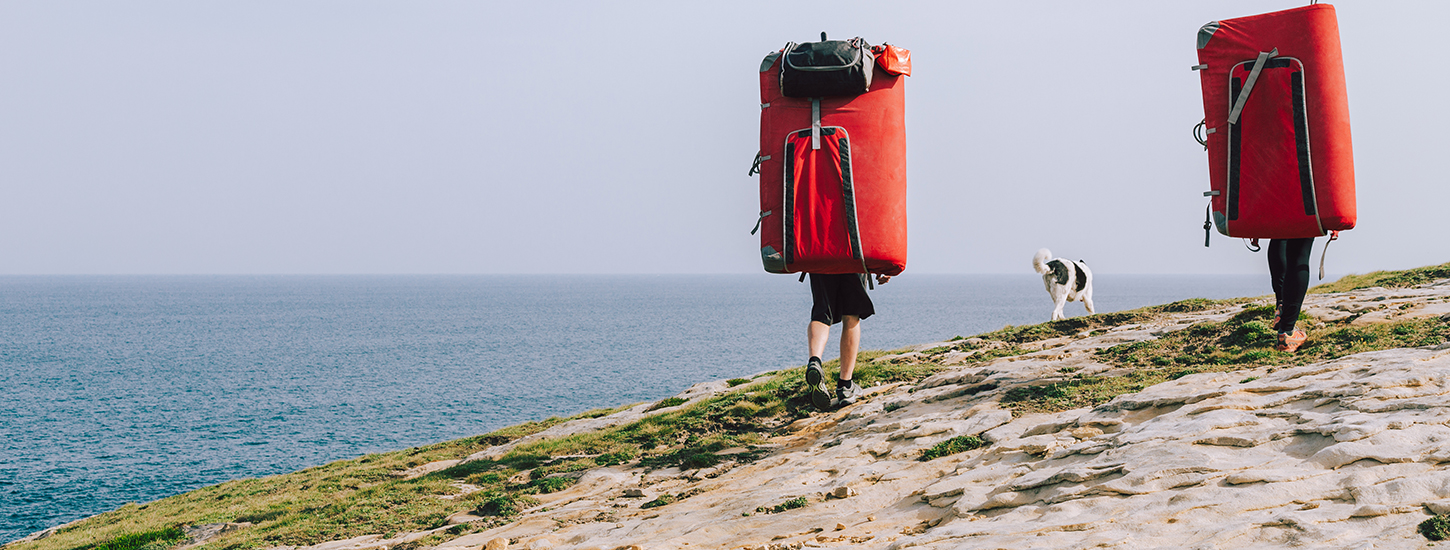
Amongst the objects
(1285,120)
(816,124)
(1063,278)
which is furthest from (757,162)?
(1063,278)

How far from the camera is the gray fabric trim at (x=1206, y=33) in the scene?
27.3ft

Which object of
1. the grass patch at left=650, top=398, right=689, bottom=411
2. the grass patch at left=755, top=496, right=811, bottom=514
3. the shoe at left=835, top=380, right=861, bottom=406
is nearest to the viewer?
the grass patch at left=755, top=496, right=811, bottom=514

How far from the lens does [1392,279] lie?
542 inches

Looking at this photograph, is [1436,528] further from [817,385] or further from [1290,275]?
[817,385]

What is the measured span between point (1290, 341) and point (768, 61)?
18.5 feet

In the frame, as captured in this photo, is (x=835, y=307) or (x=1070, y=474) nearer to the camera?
(x=1070, y=474)

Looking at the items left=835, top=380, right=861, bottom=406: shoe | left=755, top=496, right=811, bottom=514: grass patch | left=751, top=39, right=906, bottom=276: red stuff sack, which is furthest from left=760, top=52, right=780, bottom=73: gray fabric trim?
left=755, top=496, right=811, bottom=514: grass patch

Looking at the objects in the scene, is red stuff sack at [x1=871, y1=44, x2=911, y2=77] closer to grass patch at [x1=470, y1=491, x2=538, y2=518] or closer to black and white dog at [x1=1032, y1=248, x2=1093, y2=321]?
grass patch at [x1=470, y1=491, x2=538, y2=518]

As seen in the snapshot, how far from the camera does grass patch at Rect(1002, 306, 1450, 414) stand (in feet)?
25.2

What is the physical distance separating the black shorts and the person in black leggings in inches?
153

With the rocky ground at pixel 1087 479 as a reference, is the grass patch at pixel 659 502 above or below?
below

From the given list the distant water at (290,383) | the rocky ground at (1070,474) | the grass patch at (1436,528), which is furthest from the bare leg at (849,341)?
the distant water at (290,383)

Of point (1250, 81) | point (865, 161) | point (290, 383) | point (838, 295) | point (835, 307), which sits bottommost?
point (290, 383)

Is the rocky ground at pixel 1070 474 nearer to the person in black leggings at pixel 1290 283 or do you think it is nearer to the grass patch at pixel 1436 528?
the grass patch at pixel 1436 528
